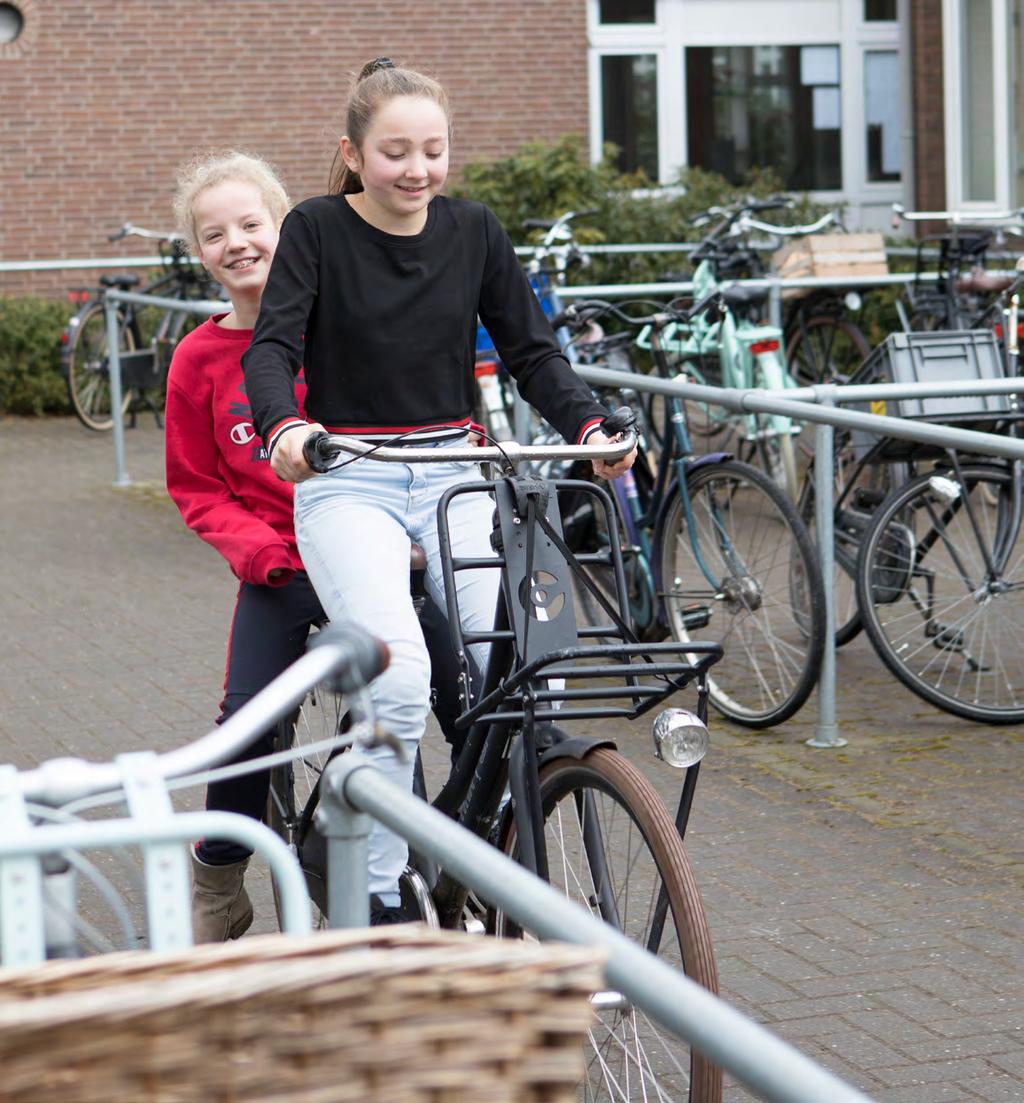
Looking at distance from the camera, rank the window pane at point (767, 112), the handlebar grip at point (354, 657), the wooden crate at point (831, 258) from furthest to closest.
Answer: the window pane at point (767, 112) → the wooden crate at point (831, 258) → the handlebar grip at point (354, 657)

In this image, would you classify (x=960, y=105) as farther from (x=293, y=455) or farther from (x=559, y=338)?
(x=293, y=455)

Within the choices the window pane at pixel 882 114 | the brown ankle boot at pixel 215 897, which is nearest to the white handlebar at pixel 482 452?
the brown ankle boot at pixel 215 897

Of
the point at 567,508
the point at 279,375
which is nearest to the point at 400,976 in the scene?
the point at 279,375

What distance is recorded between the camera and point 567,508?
276 inches

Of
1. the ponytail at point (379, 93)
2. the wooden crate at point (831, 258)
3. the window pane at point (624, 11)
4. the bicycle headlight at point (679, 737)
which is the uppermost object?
the window pane at point (624, 11)

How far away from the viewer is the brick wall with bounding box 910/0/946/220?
58.5ft

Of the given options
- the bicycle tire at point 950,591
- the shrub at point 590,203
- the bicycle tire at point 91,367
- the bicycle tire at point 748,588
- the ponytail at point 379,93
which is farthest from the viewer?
the shrub at point 590,203

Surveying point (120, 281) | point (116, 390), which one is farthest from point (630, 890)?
point (120, 281)

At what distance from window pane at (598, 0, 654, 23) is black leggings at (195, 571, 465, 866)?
599 inches

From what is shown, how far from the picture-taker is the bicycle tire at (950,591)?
590 centimetres

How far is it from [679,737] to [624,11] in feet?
53.0

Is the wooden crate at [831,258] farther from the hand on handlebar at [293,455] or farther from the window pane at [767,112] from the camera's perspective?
the hand on handlebar at [293,455]

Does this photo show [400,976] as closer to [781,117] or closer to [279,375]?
[279,375]

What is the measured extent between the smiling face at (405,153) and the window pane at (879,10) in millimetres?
16154
